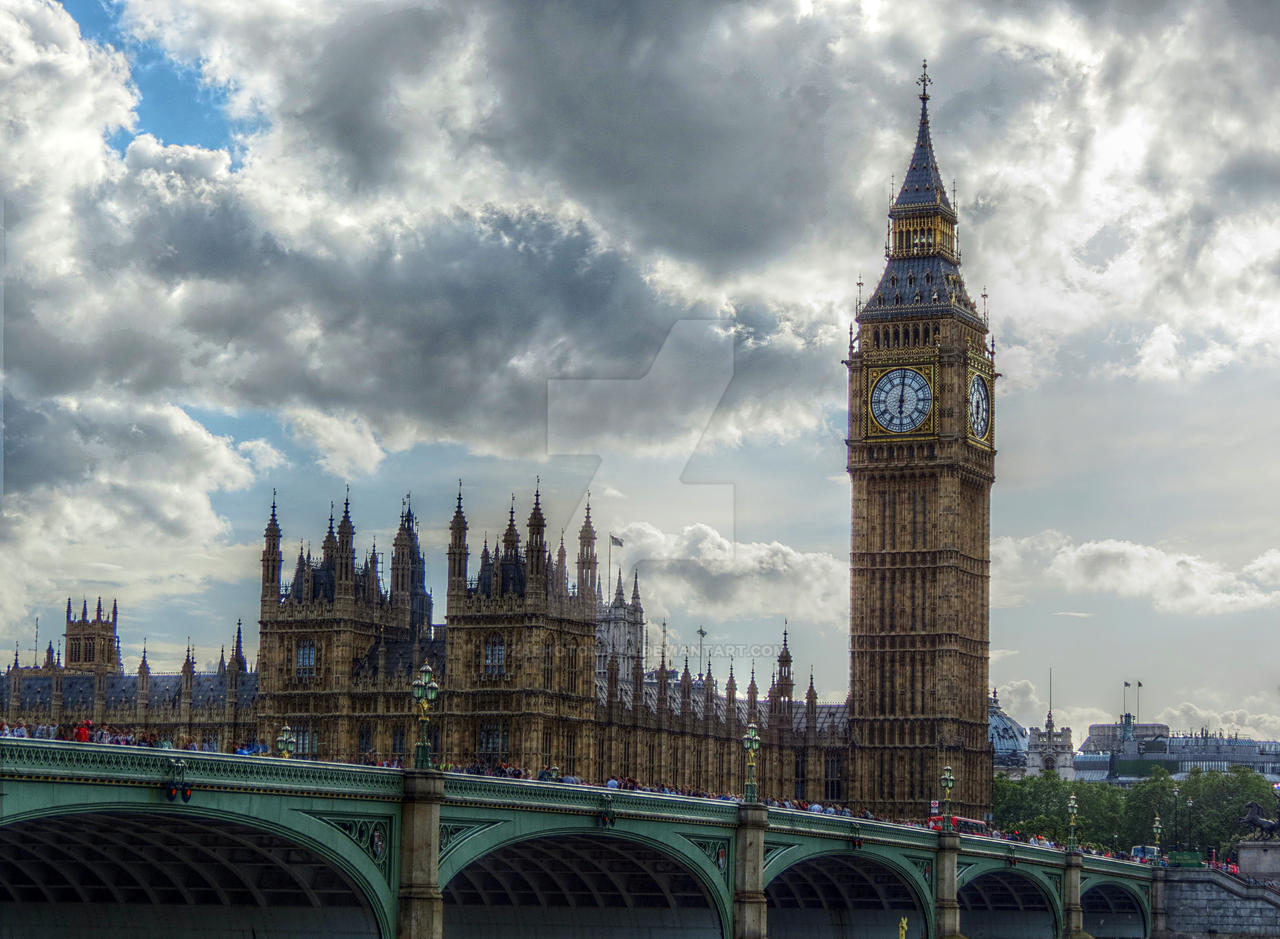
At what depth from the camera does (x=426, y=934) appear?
198 feet

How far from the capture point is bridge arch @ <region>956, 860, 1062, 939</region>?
116625 millimetres

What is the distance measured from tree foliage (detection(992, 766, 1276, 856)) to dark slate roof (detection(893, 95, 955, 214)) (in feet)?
170

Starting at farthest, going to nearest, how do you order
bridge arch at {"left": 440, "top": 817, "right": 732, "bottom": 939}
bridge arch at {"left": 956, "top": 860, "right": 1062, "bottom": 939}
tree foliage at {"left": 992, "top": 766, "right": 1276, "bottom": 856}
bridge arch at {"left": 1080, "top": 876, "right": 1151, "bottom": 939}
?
1. tree foliage at {"left": 992, "top": 766, "right": 1276, "bottom": 856}
2. bridge arch at {"left": 1080, "top": 876, "right": 1151, "bottom": 939}
3. bridge arch at {"left": 956, "top": 860, "right": 1062, "bottom": 939}
4. bridge arch at {"left": 440, "top": 817, "right": 732, "bottom": 939}

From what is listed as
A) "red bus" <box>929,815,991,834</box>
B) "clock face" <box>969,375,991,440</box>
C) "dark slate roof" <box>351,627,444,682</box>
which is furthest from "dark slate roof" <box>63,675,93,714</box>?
"clock face" <box>969,375,991,440</box>

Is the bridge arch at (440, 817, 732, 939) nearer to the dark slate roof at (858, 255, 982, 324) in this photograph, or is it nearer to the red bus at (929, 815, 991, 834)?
the red bus at (929, 815, 991, 834)

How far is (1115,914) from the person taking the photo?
440 feet

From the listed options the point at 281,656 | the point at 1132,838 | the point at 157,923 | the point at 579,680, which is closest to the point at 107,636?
the point at 281,656

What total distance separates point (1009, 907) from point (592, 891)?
43152 millimetres

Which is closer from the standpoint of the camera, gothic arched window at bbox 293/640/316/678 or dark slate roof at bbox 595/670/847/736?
gothic arched window at bbox 293/640/316/678

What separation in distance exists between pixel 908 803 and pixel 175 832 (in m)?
99.1

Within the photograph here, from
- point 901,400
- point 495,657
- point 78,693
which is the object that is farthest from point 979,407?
→ point 78,693

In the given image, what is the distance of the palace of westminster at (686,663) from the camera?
124875 mm

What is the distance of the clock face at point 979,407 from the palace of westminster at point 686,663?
0.23 m

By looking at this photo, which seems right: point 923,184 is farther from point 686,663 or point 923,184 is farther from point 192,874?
point 192,874
